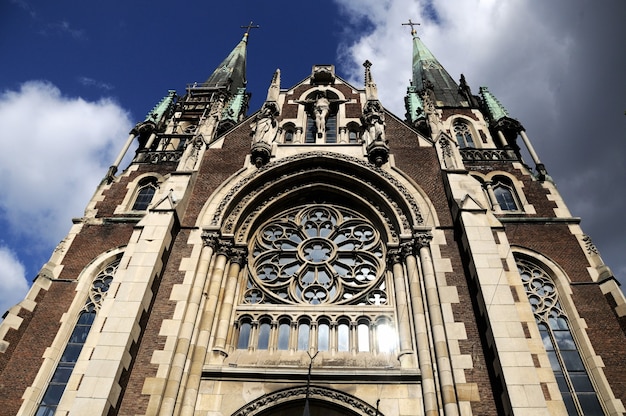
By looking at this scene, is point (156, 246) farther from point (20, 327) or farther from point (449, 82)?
point (449, 82)

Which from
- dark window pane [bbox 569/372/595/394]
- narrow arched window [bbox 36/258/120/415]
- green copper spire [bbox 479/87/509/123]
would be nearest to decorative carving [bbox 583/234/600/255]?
dark window pane [bbox 569/372/595/394]

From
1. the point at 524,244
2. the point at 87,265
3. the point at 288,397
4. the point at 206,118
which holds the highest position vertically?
the point at 206,118

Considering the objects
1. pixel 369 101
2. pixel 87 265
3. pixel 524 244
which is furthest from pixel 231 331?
pixel 369 101

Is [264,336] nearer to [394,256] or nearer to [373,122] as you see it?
[394,256]

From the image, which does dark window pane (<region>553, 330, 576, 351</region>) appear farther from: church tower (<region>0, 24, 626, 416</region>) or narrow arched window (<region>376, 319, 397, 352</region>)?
narrow arched window (<region>376, 319, 397, 352</region>)

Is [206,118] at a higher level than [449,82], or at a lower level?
lower

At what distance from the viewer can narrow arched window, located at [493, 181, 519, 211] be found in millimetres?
16844

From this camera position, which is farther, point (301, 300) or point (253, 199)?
point (253, 199)

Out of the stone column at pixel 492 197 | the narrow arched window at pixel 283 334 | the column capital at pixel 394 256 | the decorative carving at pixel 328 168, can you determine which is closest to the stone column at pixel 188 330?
the decorative carving at pixel 328 168

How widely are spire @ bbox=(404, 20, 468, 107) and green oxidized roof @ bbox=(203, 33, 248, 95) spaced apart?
12.9m

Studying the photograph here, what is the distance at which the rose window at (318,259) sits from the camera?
1320cm

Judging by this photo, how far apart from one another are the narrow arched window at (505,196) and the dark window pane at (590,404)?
6976mm

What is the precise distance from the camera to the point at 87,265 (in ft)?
48.5

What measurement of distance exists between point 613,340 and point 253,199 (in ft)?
36.1
